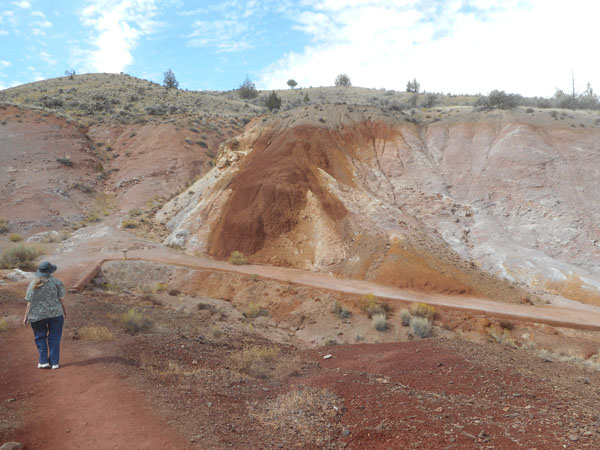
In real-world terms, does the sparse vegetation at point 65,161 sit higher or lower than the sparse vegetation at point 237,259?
higher

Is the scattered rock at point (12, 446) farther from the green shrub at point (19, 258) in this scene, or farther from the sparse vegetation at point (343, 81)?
the sparse vegetation at point (343, 81)

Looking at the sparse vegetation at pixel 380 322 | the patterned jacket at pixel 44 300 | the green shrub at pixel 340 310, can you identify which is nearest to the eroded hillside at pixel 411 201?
the green shrub at pixel 340 310

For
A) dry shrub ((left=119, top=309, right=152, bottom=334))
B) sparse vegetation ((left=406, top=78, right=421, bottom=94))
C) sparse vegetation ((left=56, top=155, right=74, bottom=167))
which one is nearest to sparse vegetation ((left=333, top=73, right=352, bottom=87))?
sparse vegetation ((left=406, top=78, right=421, bottom=94))

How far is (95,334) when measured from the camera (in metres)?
8.34

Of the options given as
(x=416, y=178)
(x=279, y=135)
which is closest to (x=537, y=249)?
(x=416, y=178)

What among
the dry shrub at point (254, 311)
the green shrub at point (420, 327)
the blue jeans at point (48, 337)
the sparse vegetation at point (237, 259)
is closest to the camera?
the blue jeans at point (48, 337)

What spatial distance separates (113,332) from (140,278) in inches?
388

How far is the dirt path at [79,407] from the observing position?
448 centimetres

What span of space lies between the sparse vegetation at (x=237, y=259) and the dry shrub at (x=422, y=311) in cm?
987

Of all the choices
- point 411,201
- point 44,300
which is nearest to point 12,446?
point 44,300

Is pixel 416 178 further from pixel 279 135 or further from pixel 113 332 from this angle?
pixel 113 332

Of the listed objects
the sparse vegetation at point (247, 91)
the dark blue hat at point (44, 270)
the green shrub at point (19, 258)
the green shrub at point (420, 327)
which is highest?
the sparse vegetation at point (247, 91)

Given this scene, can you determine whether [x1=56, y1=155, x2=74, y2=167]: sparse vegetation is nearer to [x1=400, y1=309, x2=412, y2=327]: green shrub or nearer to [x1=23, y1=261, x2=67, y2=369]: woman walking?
[x1=23, y1=261, x2=67, y2=369]: woman walking

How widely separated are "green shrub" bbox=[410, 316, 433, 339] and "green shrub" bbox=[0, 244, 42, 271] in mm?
17963
